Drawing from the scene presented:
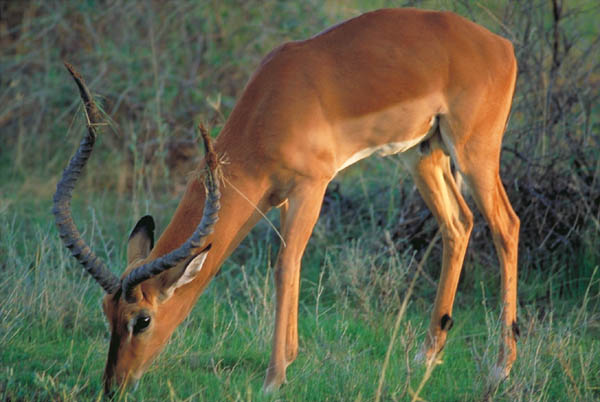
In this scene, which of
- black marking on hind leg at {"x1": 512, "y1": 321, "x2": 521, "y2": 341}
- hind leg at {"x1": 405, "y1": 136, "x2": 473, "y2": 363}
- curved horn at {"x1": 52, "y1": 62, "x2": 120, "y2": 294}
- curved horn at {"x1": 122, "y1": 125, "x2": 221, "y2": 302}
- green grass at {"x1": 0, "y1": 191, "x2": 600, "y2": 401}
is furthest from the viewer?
hind leg at {"x1": 405, "y1": 136, "x2": 473, "y2": 363}

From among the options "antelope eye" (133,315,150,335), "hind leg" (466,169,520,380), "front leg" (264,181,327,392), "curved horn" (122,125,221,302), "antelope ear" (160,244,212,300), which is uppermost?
"curved horn" (122,125,221,302)

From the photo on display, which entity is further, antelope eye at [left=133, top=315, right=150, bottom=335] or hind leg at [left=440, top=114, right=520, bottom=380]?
hind leg at [left=440, top=114, right=520, bottom=380]

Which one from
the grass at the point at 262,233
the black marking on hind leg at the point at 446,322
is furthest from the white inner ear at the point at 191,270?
the black marking on hind leg at the point at 446,322

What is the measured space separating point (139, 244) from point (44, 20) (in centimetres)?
525

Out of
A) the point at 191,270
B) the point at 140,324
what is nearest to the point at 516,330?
the point at 191,270

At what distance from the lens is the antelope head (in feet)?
12.6

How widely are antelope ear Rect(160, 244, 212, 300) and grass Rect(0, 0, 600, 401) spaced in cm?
46

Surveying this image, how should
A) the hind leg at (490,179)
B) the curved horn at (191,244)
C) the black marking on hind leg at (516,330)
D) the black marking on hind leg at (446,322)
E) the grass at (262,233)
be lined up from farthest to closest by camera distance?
1. the black marking on hind leg at (446,322)
2. the hind leg at (490,179)
3. the black marking on hind leg at (516,330)
4. the grass at (262,233)
5. the curved horn at (191,244)

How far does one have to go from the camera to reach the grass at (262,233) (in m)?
4.32

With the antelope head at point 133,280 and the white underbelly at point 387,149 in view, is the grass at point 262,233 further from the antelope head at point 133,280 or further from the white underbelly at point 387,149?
the white underbelly at point 387,149

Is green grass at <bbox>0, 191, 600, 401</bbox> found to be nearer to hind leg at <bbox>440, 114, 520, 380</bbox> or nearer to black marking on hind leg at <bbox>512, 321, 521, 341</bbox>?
black marking on hind leg at <bbox>512, 321, 521, 341</bbox>

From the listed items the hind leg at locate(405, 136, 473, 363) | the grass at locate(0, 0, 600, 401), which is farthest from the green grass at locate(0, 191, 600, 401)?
the hind leg at locate(405, 136, 473, 363)

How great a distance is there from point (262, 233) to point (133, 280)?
3168mm

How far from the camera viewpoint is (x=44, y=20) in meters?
8.80
